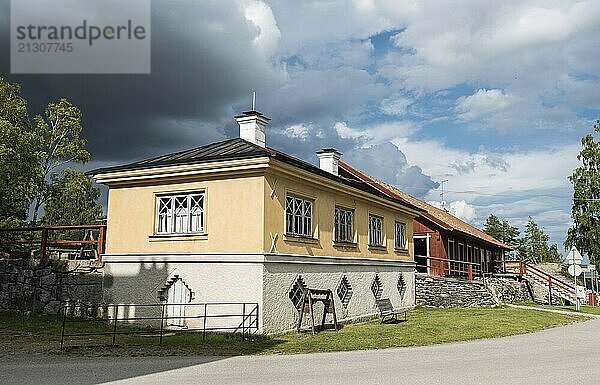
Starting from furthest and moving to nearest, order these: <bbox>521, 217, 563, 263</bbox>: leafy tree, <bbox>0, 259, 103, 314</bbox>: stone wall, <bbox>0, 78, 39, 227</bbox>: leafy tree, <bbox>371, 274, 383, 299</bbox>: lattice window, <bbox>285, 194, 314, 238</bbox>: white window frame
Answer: <bbox>521, 217, 563, 263</bbox>: leafy tree < <bbox>0, 78, 39, 227</bbox>: leafy tree < <bbox>371, 274, 383, 299</bbox>: lattice window < <bbox>0, 259, 103, 314</bbox>: stone wall < <bbox>285, 194, 314, 238</bbox>: white window frame

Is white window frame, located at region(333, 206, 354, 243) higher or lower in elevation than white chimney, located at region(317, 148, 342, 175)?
lower

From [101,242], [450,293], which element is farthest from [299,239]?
[450,293]

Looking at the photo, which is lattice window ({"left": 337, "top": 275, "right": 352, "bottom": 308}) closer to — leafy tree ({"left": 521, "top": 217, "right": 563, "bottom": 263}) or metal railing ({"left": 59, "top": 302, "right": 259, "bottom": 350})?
metal railing ({"left": 59, "top": 302, "right": 259, "bottom": 350})

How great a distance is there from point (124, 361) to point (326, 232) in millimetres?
8322

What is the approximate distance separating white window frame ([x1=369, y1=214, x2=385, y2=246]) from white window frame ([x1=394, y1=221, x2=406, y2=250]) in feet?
4.70

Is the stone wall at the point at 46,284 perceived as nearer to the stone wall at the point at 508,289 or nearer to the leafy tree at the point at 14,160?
the leafy tree at the point at 14,160

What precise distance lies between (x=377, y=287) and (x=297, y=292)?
558 centimetres

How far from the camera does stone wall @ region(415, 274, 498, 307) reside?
82.5 feet

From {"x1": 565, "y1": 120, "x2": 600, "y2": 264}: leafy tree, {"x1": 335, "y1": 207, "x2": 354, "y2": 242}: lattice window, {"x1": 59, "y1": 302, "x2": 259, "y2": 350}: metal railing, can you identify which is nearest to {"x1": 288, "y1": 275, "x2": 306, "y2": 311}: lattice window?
{"x1": 59, "y1": 302, "x2": 259, "y2": 350}: metal railing

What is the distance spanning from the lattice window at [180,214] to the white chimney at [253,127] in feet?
11.4

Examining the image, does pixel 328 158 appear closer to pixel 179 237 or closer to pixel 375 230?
pixel 375 230

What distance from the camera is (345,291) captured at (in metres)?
A: 19.0

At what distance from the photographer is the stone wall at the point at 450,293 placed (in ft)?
82.5

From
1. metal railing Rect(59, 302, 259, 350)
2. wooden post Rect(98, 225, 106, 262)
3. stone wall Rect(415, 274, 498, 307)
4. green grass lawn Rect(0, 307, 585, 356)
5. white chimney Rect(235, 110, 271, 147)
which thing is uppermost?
white chimney Rect(235, 110, 271, 147)
